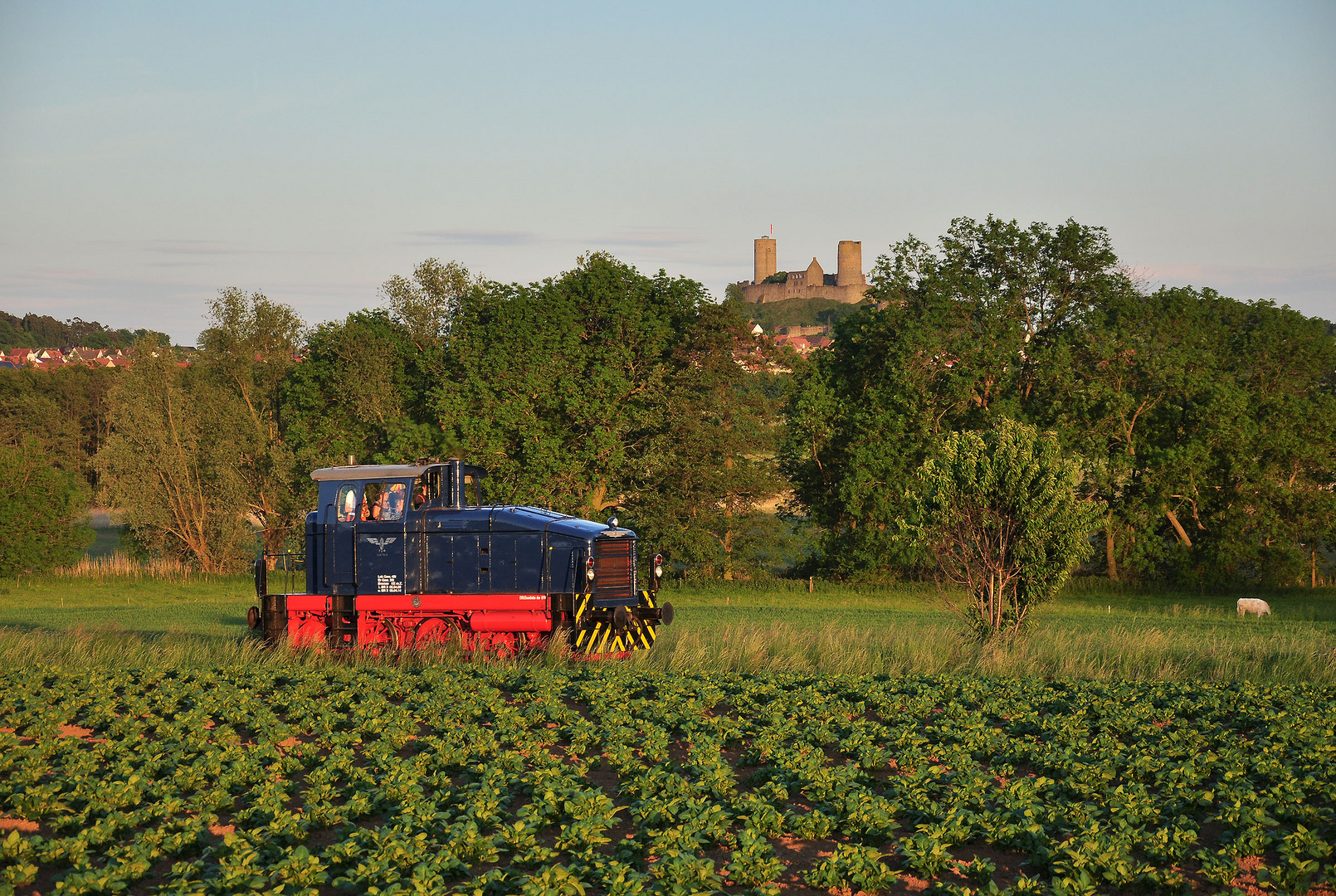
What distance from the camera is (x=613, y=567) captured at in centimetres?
1780

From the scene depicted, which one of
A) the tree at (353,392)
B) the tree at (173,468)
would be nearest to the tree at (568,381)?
the tree at (353,392)

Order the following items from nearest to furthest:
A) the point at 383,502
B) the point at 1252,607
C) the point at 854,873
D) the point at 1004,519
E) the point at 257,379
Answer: the point at 854,873 → the point at 1004,519 → the point at 383,502 → the point at 1252,607 → the point at 257,379

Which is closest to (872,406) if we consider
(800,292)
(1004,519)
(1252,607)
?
(1252,607)

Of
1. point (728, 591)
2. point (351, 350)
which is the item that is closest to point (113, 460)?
point (351, 350)

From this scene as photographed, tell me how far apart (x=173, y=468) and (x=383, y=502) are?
3202cm

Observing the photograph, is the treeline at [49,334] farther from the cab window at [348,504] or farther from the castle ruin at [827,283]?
the cab window at [348,504]

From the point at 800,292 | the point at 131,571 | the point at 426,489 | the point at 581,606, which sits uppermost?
the point at 800,292

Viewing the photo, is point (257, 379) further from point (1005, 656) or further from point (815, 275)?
point (815, 275)

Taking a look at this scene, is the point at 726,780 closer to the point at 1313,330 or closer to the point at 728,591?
the point at 728,591

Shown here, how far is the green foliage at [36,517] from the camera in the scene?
143 feet

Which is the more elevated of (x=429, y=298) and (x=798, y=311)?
(x=798, y=311)

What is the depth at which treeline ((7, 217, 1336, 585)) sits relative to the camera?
37.5m

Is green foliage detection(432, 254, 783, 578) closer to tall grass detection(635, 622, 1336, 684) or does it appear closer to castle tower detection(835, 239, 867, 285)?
tall grass detection(635, 622, 1336, 684)

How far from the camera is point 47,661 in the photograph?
1612 centimetres
